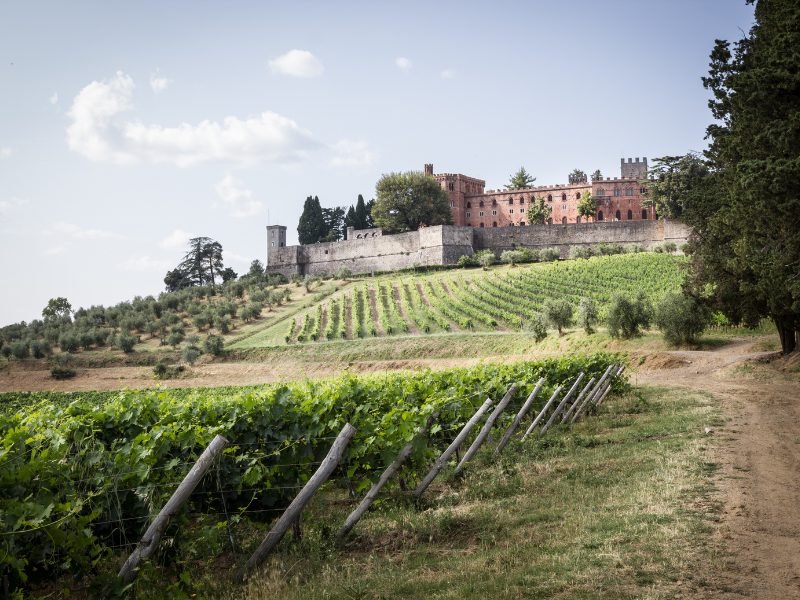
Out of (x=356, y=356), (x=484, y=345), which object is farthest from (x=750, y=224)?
(x=356, y=356)

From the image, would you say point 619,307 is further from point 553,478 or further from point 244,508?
point 244,508

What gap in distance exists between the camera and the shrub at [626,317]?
36719 mm

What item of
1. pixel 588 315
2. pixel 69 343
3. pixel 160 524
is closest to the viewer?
pixel 160 524

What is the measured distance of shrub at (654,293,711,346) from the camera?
33625mm

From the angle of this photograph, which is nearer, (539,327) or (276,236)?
(539,327)

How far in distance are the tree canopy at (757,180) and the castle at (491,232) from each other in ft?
149

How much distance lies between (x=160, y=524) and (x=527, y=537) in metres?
3.72

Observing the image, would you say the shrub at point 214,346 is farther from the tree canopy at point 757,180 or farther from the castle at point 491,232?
the tree canopy at point 757,180

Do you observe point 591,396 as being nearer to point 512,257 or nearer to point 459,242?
point 512,257

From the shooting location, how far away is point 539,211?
96812mm

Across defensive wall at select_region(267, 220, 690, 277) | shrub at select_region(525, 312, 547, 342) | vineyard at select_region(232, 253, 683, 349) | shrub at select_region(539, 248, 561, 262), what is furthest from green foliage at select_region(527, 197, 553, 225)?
shrub at select_region(525, 312, 547, 342)

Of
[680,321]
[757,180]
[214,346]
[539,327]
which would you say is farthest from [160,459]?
[214,346]

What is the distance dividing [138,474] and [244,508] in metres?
1.32

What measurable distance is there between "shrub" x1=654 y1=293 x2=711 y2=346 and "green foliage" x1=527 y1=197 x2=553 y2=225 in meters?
59.7
